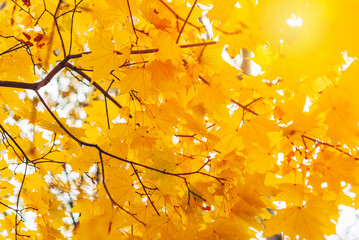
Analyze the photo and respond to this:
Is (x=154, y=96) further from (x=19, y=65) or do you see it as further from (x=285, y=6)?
(x=19, y=65)

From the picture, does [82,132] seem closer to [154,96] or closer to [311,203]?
[154,96]

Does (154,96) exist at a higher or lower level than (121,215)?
higher

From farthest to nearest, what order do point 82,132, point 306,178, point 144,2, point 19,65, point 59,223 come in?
1. point 59,223
2. point 19,65
3. point 82,132
4. point 306,178
5. point 144,2

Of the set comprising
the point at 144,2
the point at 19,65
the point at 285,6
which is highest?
the point at 19,65

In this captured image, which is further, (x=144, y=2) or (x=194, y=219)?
(x=194, y=219)

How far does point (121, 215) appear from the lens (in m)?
1.19

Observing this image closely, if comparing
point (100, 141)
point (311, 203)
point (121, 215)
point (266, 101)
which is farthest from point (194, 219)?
point (100, 141)

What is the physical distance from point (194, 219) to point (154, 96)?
0.45 metres

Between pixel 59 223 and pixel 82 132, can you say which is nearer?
pixel 82 132

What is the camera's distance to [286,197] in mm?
1132

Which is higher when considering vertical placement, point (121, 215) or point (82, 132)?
point (82, 132)

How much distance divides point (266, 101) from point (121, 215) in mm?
Answer: 673

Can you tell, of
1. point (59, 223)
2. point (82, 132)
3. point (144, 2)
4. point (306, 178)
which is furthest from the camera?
point (59, 223)

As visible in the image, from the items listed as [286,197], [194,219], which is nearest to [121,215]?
[194,219]
